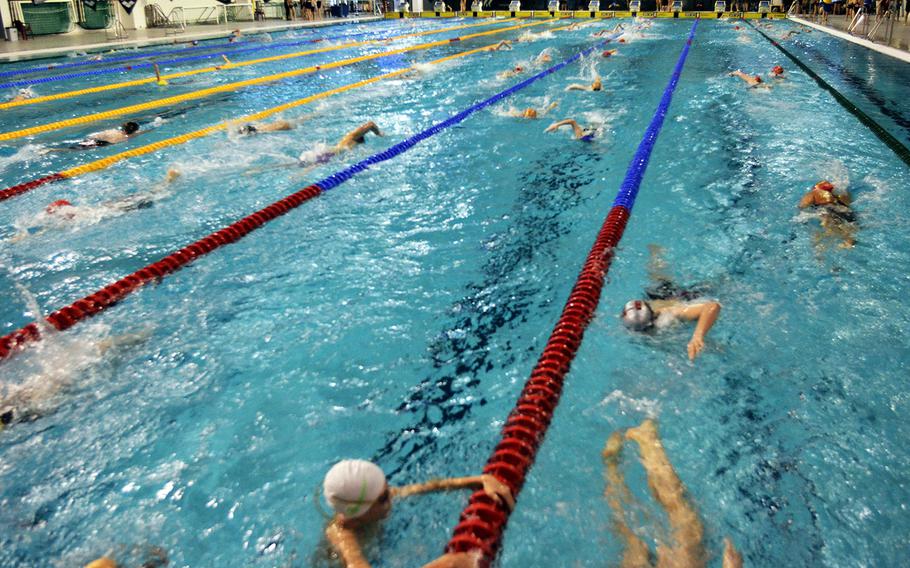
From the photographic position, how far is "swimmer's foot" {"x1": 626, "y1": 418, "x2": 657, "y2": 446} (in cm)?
215

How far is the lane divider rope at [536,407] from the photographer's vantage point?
1689 mm

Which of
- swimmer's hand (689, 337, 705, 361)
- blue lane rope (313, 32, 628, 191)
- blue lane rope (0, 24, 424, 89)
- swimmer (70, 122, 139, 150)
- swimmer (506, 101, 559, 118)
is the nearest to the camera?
swimmer's hand (689, 337, 705, 361)

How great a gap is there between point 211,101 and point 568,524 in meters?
8.50

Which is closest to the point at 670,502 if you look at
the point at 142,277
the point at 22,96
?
the point at 142,277

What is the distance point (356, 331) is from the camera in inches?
115

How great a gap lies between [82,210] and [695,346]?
4291 mm

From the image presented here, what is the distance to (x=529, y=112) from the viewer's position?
6.98 m

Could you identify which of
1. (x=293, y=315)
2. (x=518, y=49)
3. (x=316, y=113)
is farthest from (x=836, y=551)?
(x=518, y=49)

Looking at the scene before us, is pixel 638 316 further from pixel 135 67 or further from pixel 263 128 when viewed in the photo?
pixel 135 67

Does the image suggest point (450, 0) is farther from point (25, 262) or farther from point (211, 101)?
point (25, 262)

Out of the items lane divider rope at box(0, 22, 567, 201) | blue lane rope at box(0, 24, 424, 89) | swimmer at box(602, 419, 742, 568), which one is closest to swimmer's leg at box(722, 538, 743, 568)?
swimmer at box(602, 419, 742, 568)

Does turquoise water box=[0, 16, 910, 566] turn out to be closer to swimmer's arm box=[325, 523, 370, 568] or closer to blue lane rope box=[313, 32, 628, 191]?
swimmer's arm box=[325, 523, 370, 568]

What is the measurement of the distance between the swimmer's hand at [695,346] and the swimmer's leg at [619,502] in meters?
0.61

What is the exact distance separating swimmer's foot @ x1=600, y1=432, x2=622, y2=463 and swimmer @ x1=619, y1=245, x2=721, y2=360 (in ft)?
2.04
